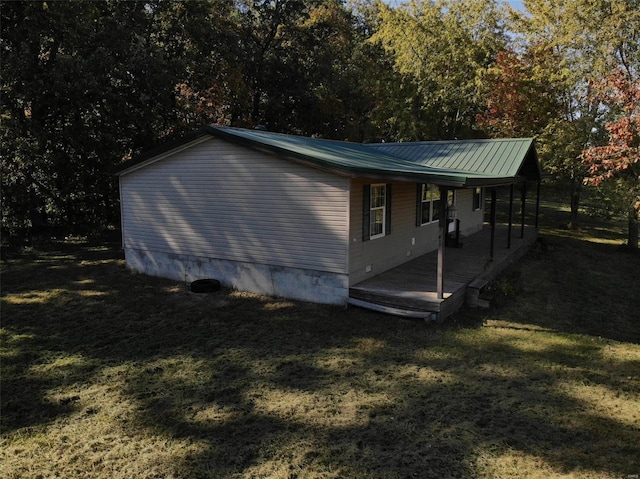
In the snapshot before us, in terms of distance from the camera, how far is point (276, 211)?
10.1m

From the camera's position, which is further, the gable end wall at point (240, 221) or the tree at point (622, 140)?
the tree at point (622, 140)

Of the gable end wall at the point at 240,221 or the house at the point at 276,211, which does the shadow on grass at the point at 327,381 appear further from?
the house at the point at 276,211

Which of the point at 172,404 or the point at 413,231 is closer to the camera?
the point at 172,404

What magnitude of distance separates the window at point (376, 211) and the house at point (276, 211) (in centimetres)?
2

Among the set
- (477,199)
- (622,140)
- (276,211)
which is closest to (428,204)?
(622,140)

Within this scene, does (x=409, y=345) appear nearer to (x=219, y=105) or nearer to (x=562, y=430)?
(x=562, y=430)

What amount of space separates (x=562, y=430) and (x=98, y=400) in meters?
5.36

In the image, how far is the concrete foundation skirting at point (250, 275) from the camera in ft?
31.7

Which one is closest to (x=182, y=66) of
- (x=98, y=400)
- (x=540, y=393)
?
(x=98, y=400)

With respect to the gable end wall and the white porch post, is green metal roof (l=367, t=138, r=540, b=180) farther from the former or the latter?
the gable end wall

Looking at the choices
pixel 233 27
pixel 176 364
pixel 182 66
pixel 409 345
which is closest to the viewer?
pixel 176 364

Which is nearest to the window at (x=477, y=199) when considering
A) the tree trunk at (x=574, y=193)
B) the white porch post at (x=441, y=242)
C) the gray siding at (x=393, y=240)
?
the gray siding at (x=393, y=240)

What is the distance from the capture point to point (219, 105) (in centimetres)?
2083

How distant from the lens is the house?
30.9 feet
